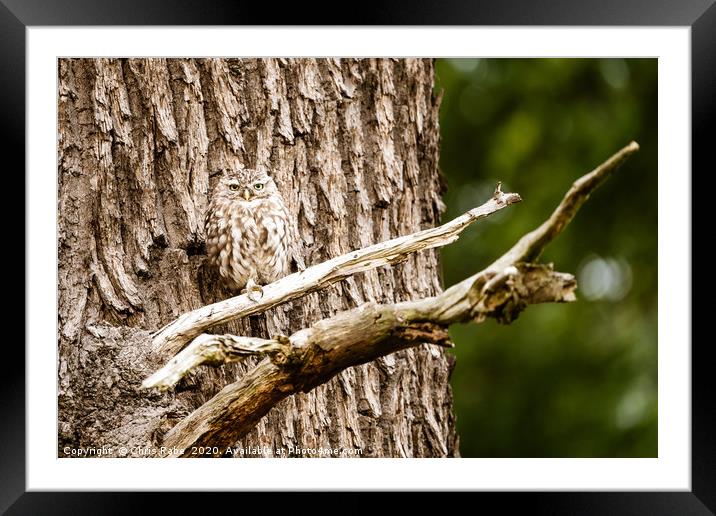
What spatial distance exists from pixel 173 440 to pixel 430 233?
3.16 feet

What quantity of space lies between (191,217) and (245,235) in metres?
0.19

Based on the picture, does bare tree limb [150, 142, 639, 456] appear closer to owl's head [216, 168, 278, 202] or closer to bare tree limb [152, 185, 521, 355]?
bare tree limb [152, 185, 521, 355]

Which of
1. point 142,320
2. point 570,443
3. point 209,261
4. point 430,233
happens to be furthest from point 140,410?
point 570,443

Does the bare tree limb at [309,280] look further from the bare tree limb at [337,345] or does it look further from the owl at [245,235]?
the bare tree limb at [337,345]

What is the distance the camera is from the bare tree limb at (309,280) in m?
A: 2.02

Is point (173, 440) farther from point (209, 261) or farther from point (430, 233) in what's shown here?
point (430, 233)

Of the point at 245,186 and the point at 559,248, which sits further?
the point at 559,248
